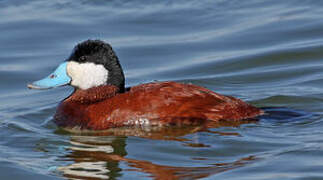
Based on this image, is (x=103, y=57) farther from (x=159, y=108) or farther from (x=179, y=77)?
(x=179, y=77)

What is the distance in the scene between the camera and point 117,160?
6254mm

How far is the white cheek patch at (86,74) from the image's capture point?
23.7 ft

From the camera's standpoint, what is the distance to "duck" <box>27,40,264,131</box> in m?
6.82

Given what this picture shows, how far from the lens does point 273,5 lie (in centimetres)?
1227

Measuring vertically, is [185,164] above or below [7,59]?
below

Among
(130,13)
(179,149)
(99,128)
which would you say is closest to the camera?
(179,149)

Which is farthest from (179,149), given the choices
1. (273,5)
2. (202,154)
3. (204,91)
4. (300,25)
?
(273,5)

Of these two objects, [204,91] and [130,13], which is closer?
[204,91]

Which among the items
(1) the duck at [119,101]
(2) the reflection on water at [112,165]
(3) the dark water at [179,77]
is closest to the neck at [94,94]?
(1) the duck at [119,101]

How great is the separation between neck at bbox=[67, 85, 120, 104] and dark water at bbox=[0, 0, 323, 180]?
1.32 ft

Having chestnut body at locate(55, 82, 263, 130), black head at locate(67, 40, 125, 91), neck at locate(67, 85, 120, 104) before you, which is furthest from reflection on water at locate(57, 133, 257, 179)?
black head at locate(67, 40, 125, 91)

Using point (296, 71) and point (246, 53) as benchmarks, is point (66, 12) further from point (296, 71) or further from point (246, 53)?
point (296, 71)

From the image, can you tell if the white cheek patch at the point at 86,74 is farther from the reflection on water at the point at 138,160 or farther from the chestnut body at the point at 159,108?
the reflection on water at the point at 138,160

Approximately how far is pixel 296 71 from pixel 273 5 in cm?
Result: 327
